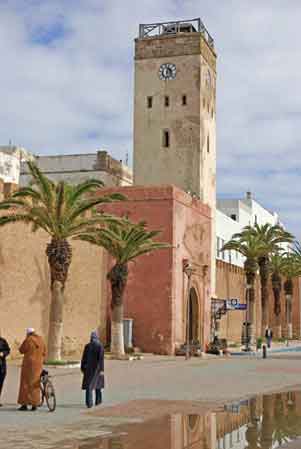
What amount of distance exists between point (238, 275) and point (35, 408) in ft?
150

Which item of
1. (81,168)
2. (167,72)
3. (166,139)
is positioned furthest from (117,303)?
(81,168)

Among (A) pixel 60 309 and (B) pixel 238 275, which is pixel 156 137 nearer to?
(B) pixel 238 275

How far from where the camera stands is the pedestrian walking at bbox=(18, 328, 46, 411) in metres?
13.9

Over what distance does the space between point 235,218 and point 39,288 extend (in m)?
48.0

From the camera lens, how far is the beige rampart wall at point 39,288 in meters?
28.5

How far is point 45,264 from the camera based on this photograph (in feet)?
103

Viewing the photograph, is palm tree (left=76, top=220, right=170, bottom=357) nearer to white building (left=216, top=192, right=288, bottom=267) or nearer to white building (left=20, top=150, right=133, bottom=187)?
white building (left=216, top=192, right=288, bottom=267)

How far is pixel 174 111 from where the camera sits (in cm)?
5141

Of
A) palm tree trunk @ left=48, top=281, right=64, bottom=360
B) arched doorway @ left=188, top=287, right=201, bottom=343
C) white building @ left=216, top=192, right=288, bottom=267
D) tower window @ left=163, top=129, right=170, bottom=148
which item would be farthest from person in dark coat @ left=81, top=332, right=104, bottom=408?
white building @ left=216, top=192, right=288, bottom=267

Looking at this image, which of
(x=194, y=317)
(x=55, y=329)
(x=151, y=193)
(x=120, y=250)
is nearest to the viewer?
(x=55, y=329)

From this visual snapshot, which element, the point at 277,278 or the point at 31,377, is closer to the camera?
the point at 31,377

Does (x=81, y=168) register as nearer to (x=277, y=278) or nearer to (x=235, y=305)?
(x=277, y=278)

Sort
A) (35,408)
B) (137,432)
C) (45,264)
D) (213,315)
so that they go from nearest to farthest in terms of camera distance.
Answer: (137,432) < (35,408) < (45,264) < (213,315)

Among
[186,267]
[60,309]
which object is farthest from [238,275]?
[60,309]
